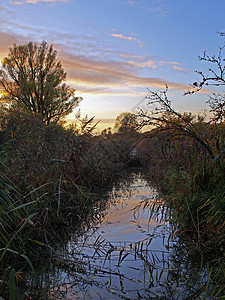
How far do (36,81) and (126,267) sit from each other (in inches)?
1315

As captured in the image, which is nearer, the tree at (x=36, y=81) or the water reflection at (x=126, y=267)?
the water reflection at (x=126, y=267)

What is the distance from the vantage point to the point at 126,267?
4.55 m

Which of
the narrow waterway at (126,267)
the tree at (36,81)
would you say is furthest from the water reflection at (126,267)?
the tree at (36,81)

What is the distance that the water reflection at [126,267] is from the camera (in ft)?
12.5

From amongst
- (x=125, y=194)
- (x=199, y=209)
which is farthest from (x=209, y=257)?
(x=125, y=194)

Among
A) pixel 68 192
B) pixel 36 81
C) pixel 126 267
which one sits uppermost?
pixel 36 81

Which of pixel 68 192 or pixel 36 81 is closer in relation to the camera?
pixel 68 192

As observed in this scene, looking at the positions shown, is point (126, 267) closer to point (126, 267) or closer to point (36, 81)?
point (126, 267)

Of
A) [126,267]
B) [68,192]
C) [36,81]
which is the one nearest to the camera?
[126,267]

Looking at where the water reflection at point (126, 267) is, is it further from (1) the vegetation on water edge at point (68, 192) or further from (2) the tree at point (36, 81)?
(2) the tree at point (36, 81)

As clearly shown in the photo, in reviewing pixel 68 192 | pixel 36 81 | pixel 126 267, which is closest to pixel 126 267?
pixel 126 267

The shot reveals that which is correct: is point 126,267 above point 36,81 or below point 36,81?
below

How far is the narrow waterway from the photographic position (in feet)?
12.5

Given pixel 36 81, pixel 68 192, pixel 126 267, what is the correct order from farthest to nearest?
pixel 36 81 → pixel 68 192 → pixel 126 267
